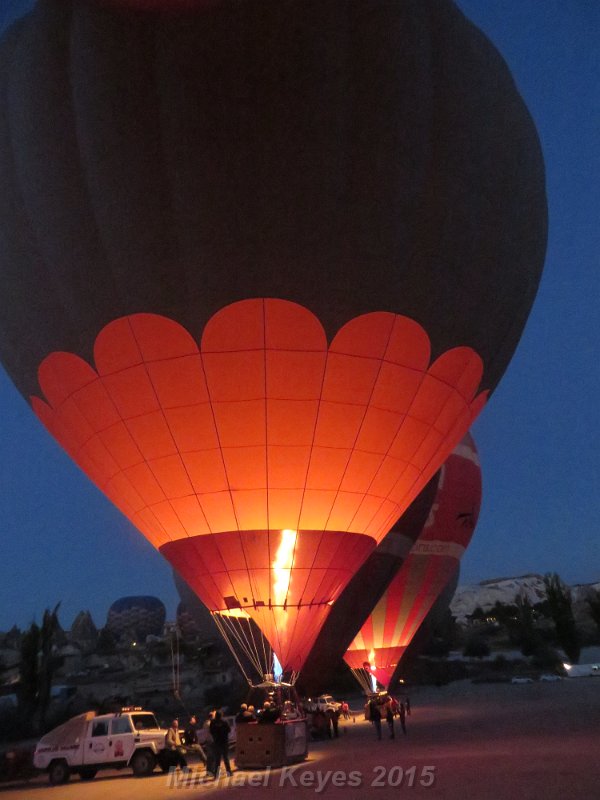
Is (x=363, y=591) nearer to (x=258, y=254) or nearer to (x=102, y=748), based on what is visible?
(x=102, y=748)

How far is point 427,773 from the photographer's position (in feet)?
27.1

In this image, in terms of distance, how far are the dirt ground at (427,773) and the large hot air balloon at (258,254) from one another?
185cm

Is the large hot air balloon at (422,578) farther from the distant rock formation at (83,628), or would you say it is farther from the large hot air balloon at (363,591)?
the distant rock formation at (83,628)

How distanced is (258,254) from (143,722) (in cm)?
651

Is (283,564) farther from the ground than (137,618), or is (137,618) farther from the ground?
(137,618)

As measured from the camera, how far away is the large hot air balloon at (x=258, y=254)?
9.16 metres

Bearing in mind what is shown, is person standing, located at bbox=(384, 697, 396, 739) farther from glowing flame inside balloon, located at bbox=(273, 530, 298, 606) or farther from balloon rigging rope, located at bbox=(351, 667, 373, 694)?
balloon rigging rope, located at bbox=(351, 667, 373, 694)

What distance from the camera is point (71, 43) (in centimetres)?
960

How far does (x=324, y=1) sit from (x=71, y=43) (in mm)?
3073

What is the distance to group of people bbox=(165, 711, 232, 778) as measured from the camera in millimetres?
9414

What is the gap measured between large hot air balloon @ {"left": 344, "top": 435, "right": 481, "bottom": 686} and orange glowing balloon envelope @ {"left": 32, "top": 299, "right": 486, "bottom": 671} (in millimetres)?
11480

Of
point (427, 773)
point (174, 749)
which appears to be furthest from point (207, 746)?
point (427, 773)

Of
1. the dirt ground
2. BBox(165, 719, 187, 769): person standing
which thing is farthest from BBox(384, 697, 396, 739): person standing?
BBox(165, 719, 187, 769): person standing

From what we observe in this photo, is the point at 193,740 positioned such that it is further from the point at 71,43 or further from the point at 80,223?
the point at 71,43
